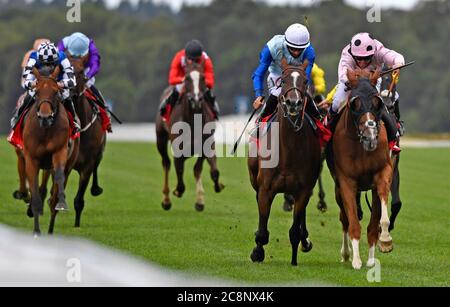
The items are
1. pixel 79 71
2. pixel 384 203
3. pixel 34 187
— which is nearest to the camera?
pixel 384 203

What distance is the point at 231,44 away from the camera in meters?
103

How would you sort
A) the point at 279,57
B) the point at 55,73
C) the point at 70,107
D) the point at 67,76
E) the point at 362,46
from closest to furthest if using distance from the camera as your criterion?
the point at 362,46, the point at 279,57, the point at 55,73, the point at 67,76, the point at 70,107

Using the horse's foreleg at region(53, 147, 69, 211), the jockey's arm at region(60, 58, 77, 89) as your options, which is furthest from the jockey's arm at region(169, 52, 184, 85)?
the horse's foreleg at region(53, 147, 69, 211)

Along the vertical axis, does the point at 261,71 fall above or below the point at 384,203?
above

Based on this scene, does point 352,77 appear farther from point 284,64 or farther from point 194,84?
point 194,84

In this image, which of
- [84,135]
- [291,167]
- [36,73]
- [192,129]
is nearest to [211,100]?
[192,129]

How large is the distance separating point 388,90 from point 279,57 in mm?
1382

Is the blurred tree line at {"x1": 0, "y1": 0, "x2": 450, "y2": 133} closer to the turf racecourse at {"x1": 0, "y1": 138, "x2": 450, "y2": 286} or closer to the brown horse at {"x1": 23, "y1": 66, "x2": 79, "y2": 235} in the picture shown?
the turf racecourse at {"x1": 0, "y1": 138, "x2": 450, "y2": 286}

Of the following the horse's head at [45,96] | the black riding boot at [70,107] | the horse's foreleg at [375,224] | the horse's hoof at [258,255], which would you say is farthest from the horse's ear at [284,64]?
the black riding boot at [70,107]

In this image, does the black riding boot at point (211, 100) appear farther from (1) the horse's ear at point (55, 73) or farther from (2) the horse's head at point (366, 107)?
(2) the horse's head at point (366, 107)

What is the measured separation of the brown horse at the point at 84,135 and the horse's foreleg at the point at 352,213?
5452 millimetres

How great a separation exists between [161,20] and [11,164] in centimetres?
9055

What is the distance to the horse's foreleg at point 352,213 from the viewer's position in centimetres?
1383

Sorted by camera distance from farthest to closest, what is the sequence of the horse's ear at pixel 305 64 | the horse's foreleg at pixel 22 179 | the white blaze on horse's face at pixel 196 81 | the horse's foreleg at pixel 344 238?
the white blaze on horse's face at pixel 196 81
the horse's foreleg at pixel 22 179
the horse's foreleg at pixel 344 238
the horse's ear at pixel 305 64
